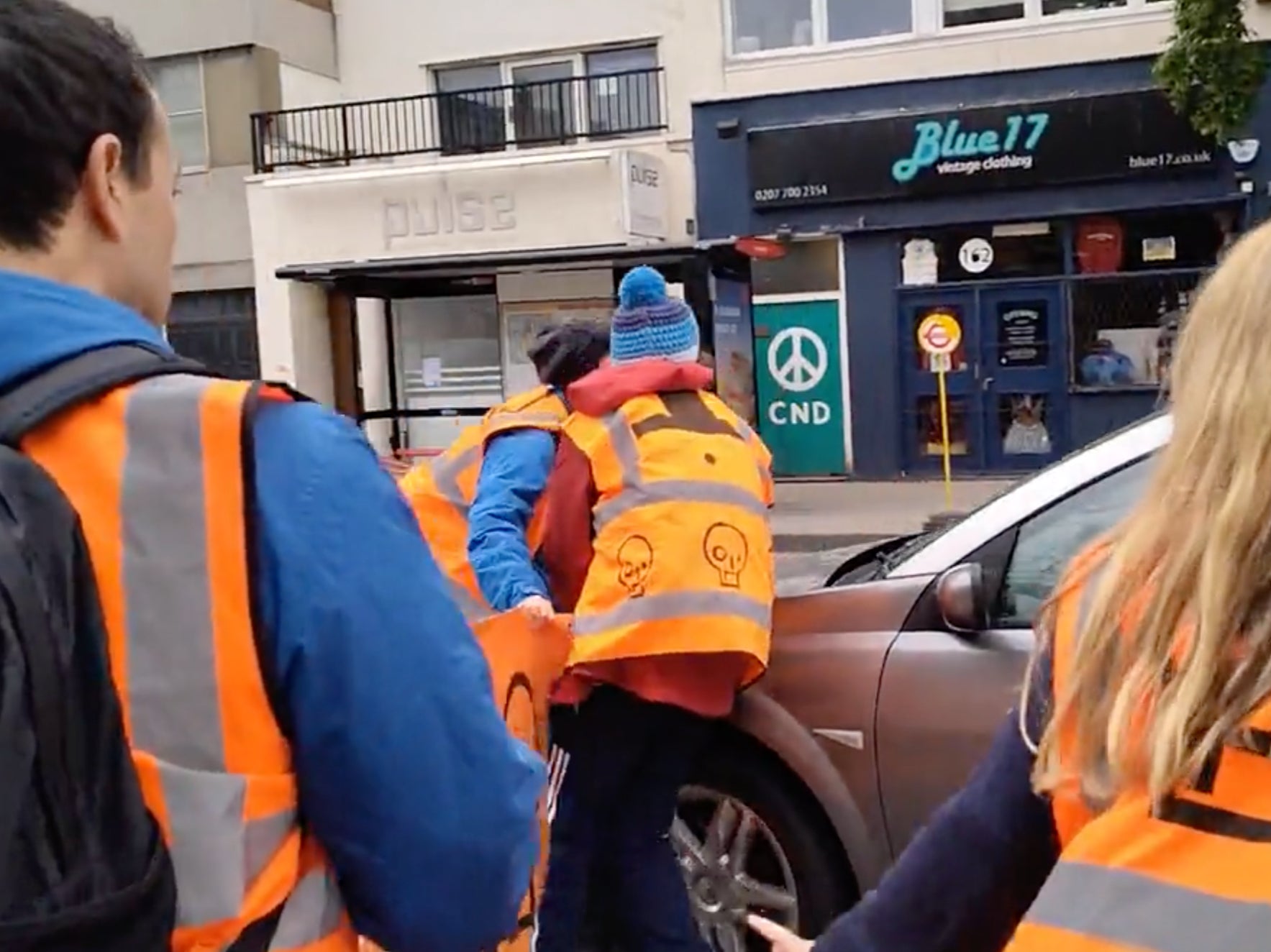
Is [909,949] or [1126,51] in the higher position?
[1126,51]

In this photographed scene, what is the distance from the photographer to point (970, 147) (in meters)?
17.9

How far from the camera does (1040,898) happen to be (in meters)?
1.24

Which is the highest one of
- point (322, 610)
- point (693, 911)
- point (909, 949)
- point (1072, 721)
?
point (322, 610)

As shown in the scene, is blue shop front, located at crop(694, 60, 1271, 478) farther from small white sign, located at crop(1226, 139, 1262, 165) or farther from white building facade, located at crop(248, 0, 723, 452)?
white building facade, located at crop(248, 0, 723, 452)

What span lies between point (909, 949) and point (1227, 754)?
0.67 meters

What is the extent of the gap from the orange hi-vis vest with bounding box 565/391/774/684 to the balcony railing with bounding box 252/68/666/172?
16.1 m

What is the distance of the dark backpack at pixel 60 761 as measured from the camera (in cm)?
130

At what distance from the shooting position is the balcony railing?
1959cm

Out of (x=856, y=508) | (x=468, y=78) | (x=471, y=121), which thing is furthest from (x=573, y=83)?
(x=856, y=508)

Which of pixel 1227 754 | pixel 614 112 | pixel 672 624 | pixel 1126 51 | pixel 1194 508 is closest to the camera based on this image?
pixel 1227 754

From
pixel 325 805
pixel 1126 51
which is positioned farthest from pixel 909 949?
pixel 1126 51

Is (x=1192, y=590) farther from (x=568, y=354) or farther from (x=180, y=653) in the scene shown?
(x=568, y=354)

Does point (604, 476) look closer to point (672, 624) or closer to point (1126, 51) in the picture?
point (672, 624)

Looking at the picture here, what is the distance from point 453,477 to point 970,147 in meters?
14.8
